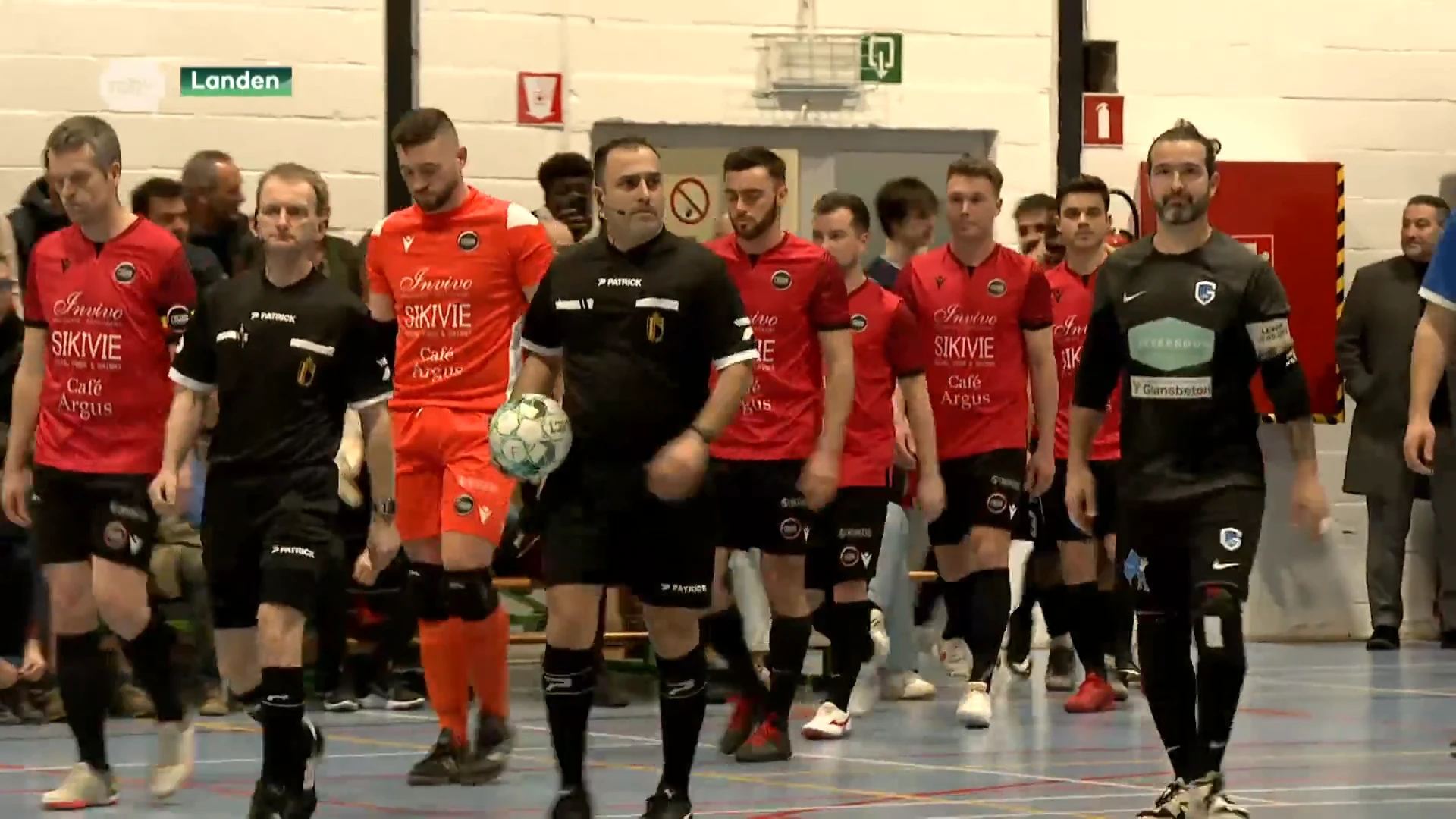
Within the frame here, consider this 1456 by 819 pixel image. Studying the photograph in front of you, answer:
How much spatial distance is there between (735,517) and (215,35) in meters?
4.78

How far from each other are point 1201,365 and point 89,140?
3299mm

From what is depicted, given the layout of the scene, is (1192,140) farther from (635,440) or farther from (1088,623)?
(1088,623)

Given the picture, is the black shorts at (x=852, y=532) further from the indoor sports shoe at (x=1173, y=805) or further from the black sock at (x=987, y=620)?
the indoor sports shoe at (x=1173, y=805)

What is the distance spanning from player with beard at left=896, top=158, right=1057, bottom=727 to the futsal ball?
351cm

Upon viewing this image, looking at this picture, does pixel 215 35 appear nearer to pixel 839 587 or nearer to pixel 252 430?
pixel 839 587

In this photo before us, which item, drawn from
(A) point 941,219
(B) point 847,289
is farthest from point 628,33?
(B) point 847,289

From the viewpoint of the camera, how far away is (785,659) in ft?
27.5

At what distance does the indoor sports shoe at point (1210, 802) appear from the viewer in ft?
21.0

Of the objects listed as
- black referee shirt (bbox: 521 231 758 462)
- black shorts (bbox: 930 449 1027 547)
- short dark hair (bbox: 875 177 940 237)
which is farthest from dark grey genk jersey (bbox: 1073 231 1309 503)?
short dark hair (bbox: 875 177 940 237)

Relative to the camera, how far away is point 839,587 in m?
8.90

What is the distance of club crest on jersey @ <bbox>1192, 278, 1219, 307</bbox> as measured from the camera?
6.60m

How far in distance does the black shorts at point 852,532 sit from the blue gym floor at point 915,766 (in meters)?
0.64

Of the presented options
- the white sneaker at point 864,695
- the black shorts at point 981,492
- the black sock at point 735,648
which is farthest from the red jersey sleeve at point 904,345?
the white sneaker at point 864,695

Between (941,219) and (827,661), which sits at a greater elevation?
(941,219)
